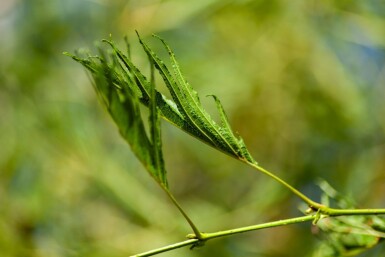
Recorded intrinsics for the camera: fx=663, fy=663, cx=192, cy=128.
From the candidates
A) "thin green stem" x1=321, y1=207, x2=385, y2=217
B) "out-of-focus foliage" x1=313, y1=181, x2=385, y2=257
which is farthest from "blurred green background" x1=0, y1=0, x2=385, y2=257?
"thin green stem" x1=321, y1=207, x2=385, y2=217

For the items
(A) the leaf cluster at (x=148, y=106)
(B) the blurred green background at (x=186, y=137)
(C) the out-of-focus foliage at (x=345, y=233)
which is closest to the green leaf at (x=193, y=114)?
(A) the leaf cluster at (x=148, y=106)

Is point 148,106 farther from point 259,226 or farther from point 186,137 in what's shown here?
point 186,137

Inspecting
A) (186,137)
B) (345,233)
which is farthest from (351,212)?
(186,137)

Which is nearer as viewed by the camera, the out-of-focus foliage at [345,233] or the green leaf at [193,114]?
the green leaf at [193,114]

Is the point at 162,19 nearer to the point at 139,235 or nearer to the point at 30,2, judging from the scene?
the point at 30,2

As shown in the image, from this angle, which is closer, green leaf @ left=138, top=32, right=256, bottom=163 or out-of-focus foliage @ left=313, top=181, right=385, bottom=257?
green leaf @ left=138, top=32, right=256, bottom=163

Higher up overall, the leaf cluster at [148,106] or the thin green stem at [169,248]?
the leaf cluster at [148,106]

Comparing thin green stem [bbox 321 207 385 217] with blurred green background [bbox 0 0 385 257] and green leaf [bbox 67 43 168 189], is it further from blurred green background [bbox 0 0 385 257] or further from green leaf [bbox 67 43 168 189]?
blurred green background [bbox 0 0 385 257]

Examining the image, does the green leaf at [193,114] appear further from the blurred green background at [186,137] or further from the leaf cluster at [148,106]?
the blurred green background at [186,137]
